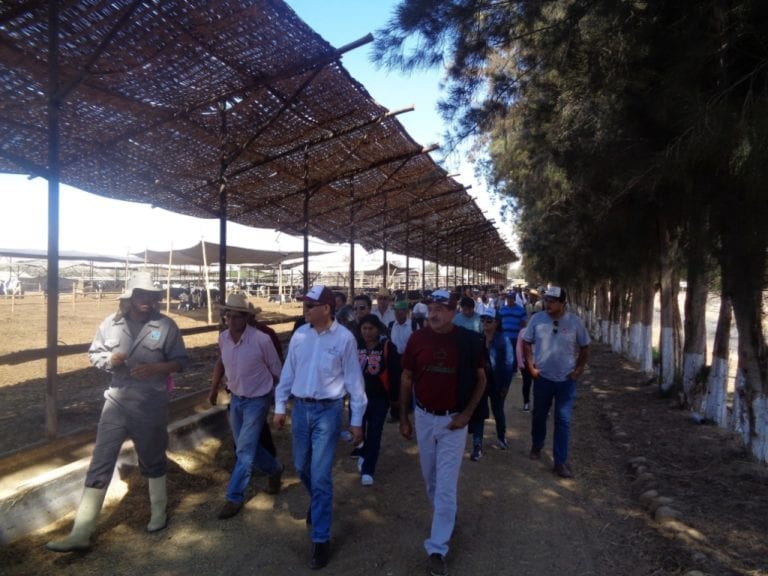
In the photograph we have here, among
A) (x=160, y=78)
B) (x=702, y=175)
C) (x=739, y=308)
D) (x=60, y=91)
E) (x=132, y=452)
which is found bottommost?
(x=132, y=452)

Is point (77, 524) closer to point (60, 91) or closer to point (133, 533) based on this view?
point (133, 533)

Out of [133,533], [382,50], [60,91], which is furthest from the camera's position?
[60,91]

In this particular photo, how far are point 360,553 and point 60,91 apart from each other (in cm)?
464

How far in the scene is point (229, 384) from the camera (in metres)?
4.32

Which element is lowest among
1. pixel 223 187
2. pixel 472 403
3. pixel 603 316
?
pixel 603 316

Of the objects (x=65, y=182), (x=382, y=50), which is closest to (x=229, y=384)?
(x=382, y=50)

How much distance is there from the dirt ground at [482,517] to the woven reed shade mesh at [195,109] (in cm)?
280

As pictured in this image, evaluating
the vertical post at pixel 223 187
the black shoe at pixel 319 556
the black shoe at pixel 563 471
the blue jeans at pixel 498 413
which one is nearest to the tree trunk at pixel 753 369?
the black shoe at pixel 563 471

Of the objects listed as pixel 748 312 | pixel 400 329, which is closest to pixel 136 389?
pixel 400 329

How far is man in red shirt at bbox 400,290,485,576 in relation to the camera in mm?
3371

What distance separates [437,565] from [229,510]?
173 cm

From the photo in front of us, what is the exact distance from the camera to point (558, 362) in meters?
5.20

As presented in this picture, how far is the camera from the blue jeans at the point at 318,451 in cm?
343

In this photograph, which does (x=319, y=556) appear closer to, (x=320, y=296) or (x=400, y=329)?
(x=320, y=296)
